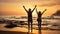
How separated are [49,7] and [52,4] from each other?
0.10 metres

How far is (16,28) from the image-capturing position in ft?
10.6

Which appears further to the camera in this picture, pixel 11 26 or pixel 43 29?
pixel 11 26

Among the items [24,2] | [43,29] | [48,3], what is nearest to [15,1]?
[24,2]

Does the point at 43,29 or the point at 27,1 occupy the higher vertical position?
the point at 27,1

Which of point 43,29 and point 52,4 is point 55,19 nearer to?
point 52,4

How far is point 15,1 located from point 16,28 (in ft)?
2.49

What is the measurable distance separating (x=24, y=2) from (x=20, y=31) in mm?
878

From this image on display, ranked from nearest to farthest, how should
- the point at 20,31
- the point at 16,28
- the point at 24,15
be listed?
the point at 20,31 → the point at 16,28 → the point at 24,15

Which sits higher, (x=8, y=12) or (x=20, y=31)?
(x=8, y=12)

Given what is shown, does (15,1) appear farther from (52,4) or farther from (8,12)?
(52,4)

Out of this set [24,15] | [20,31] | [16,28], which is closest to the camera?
[20,31]

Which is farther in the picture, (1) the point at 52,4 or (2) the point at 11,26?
(1) the point at 52,4

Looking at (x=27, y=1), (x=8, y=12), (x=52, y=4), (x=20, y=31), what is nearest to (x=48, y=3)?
(x=52, y=4)

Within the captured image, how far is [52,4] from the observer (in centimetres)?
376
